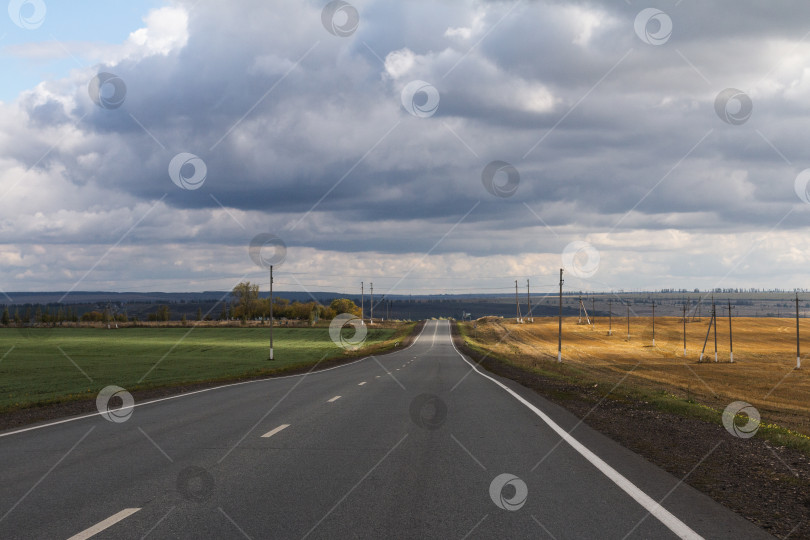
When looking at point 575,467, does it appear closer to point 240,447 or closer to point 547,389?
point 240,447

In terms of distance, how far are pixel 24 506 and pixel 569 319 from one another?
17370cm

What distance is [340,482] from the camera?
27.5ft

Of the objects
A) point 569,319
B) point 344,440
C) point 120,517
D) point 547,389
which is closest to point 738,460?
point 344,440

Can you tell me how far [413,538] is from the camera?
6078 mm

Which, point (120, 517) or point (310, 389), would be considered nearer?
point (120, 517)

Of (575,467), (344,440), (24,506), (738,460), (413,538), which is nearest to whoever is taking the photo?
(413,538)
